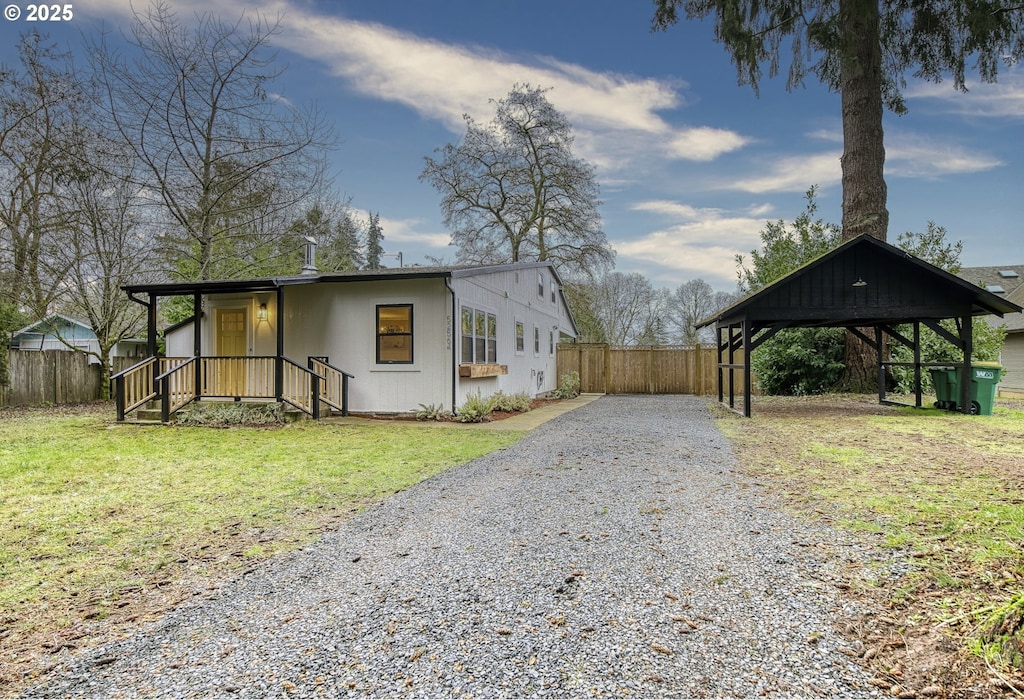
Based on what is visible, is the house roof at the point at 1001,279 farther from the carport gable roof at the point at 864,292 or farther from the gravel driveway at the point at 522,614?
the gravel driveway at the point at 522,614

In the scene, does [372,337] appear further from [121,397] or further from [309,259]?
[121,397]

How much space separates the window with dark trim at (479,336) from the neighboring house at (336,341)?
0.15 feet

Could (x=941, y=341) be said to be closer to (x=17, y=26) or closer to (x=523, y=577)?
(x=523, y=577)

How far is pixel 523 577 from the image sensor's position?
3041mm

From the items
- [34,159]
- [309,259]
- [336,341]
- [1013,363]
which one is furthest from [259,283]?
[1013,363]

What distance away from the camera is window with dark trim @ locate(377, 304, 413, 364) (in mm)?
11242

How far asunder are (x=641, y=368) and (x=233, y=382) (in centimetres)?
1369

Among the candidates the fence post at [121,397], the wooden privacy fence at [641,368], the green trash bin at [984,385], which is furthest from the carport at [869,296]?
the fence post at [121,397]

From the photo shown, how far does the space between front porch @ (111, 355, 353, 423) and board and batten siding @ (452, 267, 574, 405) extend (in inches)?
107

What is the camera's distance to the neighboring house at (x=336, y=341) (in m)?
10.7

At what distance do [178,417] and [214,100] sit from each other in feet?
28.7

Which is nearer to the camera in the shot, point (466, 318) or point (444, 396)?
point (444, 396)

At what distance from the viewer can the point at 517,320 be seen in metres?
15.7

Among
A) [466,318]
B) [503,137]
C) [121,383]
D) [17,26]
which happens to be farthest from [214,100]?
[503,137]
